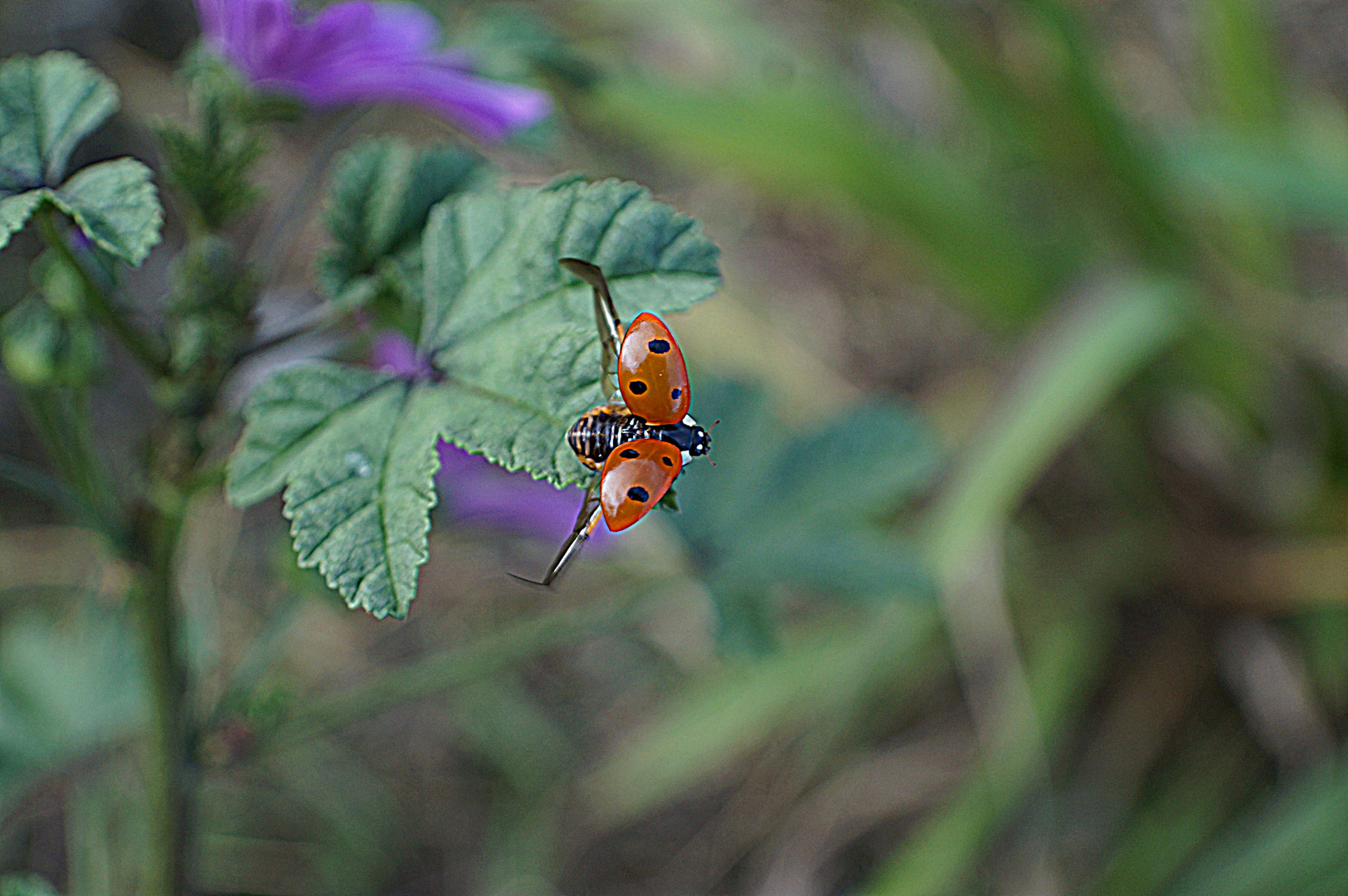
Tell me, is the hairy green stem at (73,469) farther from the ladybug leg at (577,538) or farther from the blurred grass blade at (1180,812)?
the blurred grass blade at (1180,812)

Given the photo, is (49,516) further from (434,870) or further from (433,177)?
(433,177)

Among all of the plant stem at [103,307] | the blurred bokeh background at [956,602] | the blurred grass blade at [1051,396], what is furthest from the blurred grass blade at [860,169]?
the plant stem at [103,307]

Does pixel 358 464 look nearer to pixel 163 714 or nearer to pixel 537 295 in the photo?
pixel 537 295

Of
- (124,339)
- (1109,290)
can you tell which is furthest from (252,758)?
(1109,290)

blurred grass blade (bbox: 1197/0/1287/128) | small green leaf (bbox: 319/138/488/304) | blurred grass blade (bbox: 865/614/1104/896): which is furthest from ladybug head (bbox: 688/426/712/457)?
blurred grass blade (bbox: 1197/0/1287/128)

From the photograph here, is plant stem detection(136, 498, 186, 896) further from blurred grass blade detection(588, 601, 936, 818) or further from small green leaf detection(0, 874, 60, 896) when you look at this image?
blurred grass blade detection(588, 601, 936, 818)

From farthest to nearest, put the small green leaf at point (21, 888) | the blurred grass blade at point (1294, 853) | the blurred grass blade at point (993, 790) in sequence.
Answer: the blurred grass blade at point (993, 790) → the blurred grass blade at point (1294, 853) → the small green leaf at point (21, 888)
